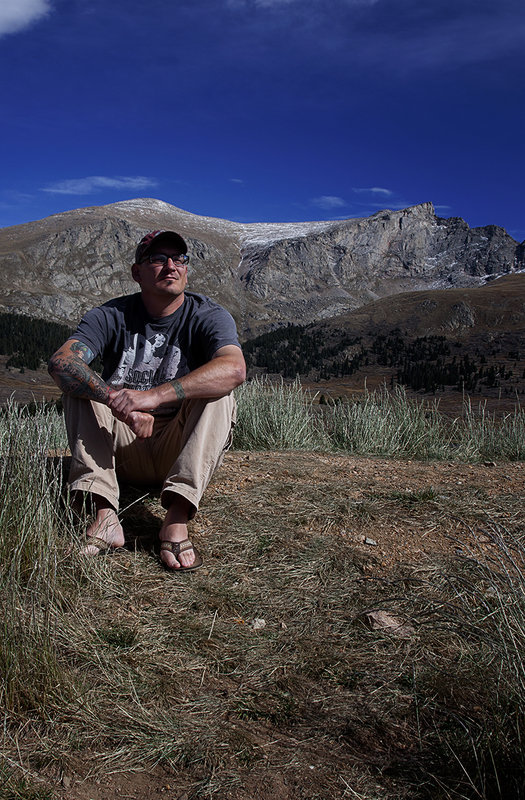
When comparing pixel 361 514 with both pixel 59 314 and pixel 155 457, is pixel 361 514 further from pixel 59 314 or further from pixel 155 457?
pixel 59 314

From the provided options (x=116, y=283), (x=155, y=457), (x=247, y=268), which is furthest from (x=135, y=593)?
(x=247, y=268)

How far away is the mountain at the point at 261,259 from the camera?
415 feet

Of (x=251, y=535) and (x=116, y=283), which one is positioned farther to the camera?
(x=116, y=283)

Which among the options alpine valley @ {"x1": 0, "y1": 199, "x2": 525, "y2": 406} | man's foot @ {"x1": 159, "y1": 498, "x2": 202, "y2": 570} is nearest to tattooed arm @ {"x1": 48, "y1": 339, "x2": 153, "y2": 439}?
man's foot @ {"x1": 159, "y1": 498, "x2": 202, "y2": 570}

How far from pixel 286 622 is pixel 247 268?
160m

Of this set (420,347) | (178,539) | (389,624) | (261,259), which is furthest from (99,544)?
(261,259)

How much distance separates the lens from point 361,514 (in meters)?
3.30

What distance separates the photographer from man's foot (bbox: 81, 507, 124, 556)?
8.86ft

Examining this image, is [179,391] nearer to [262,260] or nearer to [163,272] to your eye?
[163,272]

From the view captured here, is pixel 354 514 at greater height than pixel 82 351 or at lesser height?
lesser

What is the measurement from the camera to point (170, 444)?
3127 mm

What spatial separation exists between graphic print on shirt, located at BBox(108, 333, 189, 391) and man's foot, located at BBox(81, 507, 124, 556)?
0.75 metres

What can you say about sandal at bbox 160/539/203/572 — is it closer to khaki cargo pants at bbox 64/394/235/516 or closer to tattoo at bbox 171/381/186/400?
khaki cargo pants at bbox 64/394/235/516

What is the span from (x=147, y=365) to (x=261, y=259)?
160451mm
